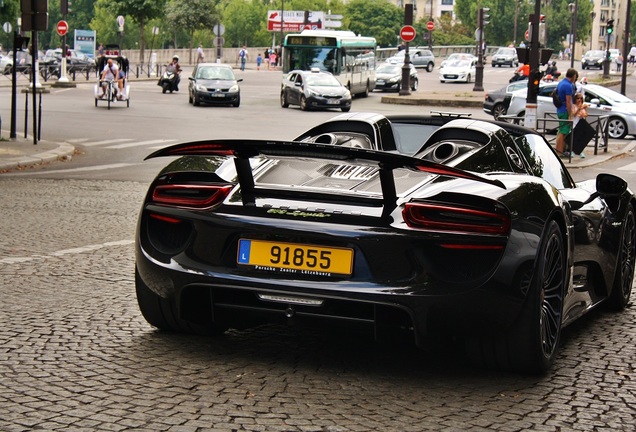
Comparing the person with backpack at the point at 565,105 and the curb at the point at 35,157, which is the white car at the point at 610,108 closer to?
the person with backpack at the point at 565,105

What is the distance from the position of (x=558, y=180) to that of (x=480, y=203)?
176 centimetres

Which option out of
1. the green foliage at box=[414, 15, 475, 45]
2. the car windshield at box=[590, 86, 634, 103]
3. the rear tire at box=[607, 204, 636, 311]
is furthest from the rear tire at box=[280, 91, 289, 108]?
the green foliage at box=[414, 15, 475, 45]

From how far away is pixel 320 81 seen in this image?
41.0 metres

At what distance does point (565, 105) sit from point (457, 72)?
145ft

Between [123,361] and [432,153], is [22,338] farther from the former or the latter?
[432,153]

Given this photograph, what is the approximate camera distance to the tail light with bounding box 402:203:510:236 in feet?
16.7

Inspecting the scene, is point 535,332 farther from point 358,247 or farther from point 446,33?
point 446,33

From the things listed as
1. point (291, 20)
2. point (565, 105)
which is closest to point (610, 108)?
point (565, 105)

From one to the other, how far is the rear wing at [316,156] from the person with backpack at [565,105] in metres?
18.6

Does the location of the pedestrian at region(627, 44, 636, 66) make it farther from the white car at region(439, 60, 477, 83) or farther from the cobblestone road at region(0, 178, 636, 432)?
the cobblestone road at region(0, 178, 636, 432)

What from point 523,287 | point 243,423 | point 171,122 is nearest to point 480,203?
point 523,287

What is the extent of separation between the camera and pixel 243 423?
4449 mm

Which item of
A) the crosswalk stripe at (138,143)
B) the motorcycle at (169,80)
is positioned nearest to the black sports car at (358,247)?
the crosswalk stripe at (138,143)

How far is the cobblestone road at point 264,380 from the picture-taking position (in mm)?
4570
